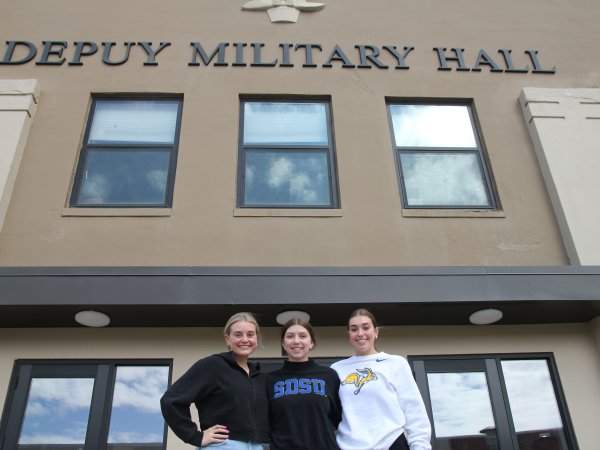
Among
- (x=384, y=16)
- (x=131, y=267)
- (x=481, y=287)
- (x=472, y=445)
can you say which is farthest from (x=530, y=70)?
(x=131, y=267)

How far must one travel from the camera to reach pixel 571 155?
633 centimetres

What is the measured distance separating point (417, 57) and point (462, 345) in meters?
3.79

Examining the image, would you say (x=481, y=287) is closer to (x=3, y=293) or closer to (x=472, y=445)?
(x=472, y=445)

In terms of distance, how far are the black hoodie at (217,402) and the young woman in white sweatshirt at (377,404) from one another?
513mm

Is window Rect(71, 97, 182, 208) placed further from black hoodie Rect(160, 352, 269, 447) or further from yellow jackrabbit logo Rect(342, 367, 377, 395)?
yellow jackrabbit logo Rect(342, 367, 377, 395)

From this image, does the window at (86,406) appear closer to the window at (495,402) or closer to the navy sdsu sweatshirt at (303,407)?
the navy sdsu sweatshirt at (303,407)

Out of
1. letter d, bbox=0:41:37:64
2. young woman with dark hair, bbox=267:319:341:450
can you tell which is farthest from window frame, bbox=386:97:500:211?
letter d, bbox=0:41:37:64

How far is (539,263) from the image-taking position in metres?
5.77

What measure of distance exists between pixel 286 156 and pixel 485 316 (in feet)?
9.46

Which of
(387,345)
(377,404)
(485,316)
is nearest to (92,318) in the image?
(387,345)

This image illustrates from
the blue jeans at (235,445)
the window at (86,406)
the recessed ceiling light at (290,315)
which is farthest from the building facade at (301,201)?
the blue jeans at (235,445)

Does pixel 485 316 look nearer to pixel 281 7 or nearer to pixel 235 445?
pixel 235 445

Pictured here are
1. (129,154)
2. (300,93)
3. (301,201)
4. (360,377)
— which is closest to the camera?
(360,377)

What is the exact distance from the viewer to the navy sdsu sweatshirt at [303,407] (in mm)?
3145
